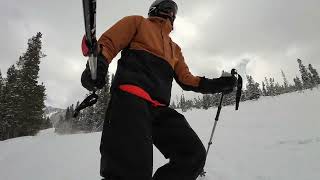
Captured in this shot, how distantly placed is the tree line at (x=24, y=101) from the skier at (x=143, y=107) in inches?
1444

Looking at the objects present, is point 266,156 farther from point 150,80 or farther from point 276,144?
point 150,80

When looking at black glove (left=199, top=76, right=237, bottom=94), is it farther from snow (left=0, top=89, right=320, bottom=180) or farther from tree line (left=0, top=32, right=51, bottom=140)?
tree line (left=0, top=32, right=51, bottom=140)

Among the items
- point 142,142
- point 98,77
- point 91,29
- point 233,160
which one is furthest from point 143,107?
point 233,160

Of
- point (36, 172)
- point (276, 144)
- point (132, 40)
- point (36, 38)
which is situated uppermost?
point (36, 38)

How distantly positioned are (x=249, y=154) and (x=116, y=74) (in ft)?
13.3

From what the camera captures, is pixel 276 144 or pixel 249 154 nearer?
pixel 249 154

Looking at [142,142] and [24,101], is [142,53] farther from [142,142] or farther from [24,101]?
[24,101]

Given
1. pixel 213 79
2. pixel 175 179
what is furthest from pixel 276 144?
pixel 175 179

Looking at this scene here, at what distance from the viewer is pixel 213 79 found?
389 centimetres

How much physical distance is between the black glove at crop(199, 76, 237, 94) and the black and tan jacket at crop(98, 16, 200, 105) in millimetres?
711

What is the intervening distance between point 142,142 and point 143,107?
1.20 feet

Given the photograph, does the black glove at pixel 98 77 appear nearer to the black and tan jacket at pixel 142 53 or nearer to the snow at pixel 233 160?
the black and tan jacket at pixel 142 53

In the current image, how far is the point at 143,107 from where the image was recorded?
8.66ft

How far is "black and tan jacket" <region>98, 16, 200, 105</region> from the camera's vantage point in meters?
2.83
